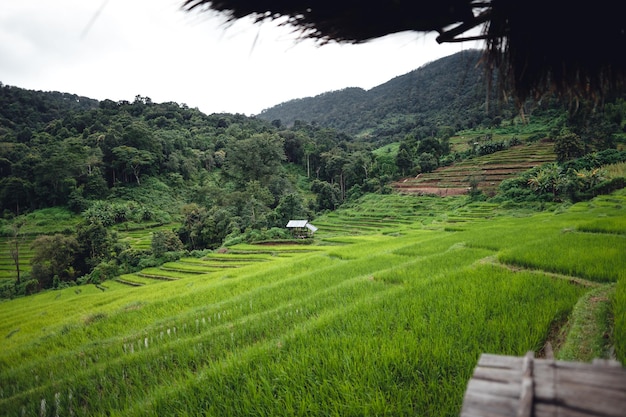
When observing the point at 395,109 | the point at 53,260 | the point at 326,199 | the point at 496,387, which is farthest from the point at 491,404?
the point at 395,109

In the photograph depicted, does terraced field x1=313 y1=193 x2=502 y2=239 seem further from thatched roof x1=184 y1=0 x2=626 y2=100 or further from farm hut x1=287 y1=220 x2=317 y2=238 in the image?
thatched roof x1=184 y1=0 x2=626 y2=100

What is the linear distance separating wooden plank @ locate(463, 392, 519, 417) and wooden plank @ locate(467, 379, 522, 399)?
0.5 inches

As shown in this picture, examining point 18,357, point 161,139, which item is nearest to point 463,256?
point 18,357

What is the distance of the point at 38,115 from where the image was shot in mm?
77375

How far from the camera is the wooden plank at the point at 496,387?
29.6 inches

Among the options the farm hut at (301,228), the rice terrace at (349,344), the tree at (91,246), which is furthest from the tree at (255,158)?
the rice terrace at (349,344)

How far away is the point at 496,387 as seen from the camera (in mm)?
785

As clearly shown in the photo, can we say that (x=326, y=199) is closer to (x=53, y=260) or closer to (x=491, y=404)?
(x=53, y=260)

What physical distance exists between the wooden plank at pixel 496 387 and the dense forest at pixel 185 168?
1.66 m

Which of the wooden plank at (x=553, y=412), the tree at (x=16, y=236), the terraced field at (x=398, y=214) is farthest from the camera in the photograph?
the tree at (x=16, y=236)

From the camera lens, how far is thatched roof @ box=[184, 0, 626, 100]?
1.48 metres

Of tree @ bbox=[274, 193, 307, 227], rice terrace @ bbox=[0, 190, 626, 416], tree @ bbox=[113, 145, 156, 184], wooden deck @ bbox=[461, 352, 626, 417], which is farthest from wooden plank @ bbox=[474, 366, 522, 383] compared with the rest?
tree @ bbox=[113, 145, 156, 184]

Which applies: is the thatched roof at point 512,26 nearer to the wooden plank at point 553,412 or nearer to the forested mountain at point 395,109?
the forested mountain at point 395,109

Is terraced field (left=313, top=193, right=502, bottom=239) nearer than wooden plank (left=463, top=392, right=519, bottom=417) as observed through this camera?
No
